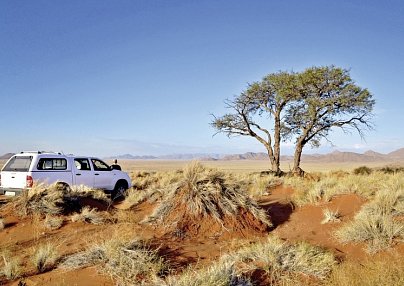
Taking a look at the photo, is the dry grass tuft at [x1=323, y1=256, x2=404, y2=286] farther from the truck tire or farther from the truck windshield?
the truck tire

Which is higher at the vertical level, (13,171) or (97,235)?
(13,171)

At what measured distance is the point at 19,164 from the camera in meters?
13.6

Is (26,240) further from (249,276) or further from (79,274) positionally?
(249,276)

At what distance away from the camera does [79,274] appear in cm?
687

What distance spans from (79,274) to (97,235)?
2566 millimetres

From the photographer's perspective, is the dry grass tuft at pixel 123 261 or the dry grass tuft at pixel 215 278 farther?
the dry grass tuft at pixel 123 261

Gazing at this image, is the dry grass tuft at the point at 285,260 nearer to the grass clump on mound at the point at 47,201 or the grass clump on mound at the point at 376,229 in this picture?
the grass clump on mound at the point at 376,229

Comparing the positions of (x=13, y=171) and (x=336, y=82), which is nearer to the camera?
(x=13, y=171)

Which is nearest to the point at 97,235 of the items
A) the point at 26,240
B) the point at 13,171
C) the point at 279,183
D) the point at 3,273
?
the point at 26,240

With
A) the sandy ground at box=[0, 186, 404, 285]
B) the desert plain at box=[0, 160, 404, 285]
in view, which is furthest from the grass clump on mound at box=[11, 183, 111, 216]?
the sandy ground at box=[0, 186, 404, 285]

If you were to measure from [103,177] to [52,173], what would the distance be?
2719mm

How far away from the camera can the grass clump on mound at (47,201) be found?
11.1 meters

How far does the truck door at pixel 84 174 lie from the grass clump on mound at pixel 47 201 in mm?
2350

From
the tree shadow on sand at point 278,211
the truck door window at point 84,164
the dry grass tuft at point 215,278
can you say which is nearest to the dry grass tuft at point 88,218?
the truck door window at point 84,164
